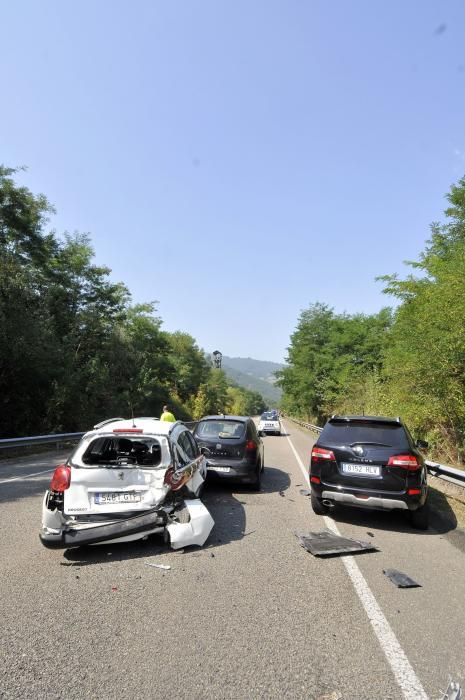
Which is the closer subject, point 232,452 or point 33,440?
point 232,452

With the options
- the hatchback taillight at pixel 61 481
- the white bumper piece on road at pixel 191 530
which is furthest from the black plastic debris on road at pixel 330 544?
the hatchback taillight at pixel 61 481

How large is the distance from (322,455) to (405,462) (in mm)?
1245

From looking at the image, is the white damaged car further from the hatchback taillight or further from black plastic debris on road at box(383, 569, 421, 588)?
black plastic debris on road at box(383, 569, 421, 588)

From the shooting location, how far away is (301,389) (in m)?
46.4

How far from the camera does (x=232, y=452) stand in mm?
8648

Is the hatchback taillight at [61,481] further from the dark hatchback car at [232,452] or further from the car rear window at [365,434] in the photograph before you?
the car rear window at [365,434]

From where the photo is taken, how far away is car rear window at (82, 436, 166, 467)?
5.31 meters

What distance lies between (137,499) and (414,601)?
3.15 metres

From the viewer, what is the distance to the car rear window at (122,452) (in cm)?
531

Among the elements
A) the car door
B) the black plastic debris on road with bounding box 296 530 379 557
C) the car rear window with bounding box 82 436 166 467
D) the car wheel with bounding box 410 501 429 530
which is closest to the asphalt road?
the black plastic debris on road with bounding box 296 530 379 557

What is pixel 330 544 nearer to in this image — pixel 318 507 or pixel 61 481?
pixel 318 507

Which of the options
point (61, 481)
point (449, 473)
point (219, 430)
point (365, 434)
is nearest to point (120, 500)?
point (61, 481)

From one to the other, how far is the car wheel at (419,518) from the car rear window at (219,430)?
148 inches

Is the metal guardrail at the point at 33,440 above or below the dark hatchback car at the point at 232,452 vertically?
below
